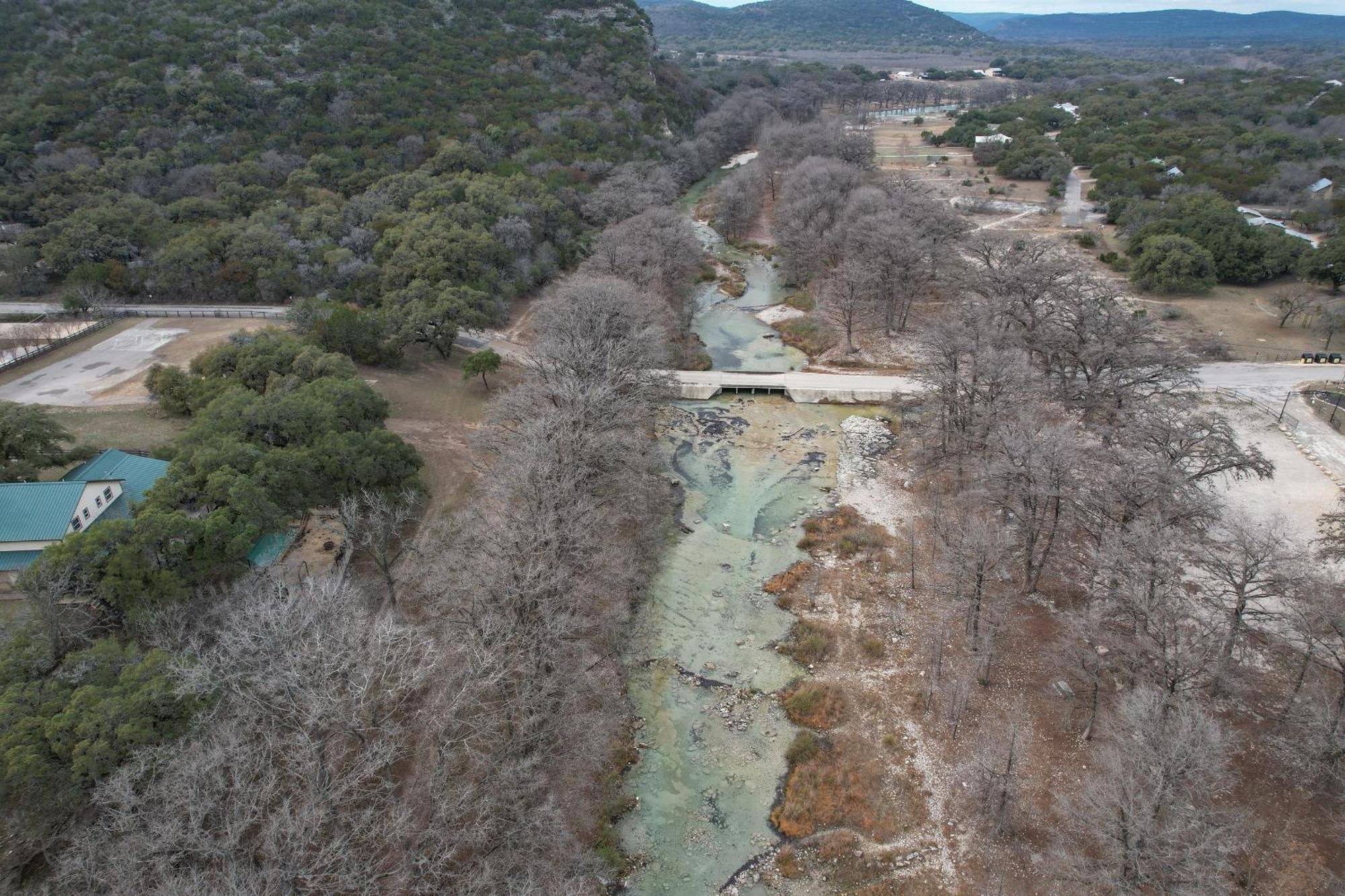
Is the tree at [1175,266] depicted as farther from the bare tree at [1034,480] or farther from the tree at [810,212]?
the bare tree at [1034,480]

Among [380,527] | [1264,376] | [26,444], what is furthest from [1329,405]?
[26,444]

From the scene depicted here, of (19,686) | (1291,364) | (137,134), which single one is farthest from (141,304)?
(1291,364)

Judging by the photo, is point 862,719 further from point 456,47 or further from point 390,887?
point 456,47

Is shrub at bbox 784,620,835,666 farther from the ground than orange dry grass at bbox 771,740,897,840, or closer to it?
farther from the ground

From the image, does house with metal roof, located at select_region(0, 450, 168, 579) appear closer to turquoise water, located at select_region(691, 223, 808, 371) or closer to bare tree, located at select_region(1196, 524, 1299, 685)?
turquoise water, located at select_region(691, 223, 808, 371)

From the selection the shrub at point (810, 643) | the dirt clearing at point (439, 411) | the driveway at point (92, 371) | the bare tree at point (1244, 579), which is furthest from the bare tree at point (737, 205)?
the bare tree at point (1244, 579)

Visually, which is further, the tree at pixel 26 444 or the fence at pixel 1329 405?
the fence at pixel 1329 405

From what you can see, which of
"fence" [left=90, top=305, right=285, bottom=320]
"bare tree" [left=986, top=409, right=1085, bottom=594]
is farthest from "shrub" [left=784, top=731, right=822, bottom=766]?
"fence" [left=90, top=305, right=285, bottom=320]
